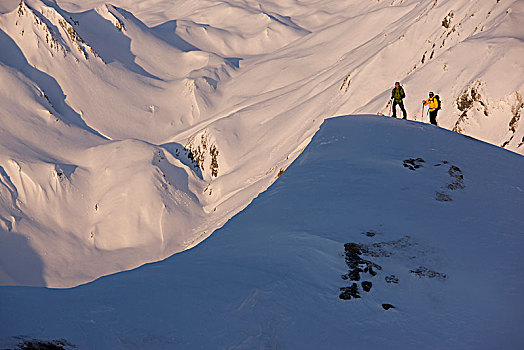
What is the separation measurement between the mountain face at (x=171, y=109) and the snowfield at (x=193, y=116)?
0.85 ft

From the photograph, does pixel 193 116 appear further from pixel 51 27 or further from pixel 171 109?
pixel 51 27

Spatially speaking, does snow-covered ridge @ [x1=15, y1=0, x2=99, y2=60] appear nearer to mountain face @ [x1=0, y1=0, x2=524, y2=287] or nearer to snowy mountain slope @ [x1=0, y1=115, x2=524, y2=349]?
mountain face @ [x1=0, y1=0, x2=524, y2=287]

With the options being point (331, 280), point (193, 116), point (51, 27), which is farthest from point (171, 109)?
point (331, 280)

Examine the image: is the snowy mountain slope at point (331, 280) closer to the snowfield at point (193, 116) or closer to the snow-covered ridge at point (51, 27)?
the snowfield at point (193, 116)

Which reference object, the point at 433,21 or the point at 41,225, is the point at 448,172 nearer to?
the point at 433,21

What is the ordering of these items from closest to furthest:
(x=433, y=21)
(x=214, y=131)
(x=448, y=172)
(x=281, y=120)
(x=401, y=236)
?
(x=401, y=236)
(x=448, y=172)
(x=433, y=21)
(x=281, y=120)
(x=214, y=131)

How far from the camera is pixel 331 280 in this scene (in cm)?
973

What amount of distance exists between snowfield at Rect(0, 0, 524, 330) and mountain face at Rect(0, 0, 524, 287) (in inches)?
10.2

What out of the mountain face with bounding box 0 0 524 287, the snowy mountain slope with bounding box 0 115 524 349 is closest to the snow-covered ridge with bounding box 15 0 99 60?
the mountain face with bounding box 0 0 524 287

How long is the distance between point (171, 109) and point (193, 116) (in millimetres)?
5355

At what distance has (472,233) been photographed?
12133 mm

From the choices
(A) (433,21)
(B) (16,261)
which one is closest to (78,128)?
(B) (16,261)

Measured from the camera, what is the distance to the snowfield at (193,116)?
45.1 metres

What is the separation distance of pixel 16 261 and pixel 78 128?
108 feet
